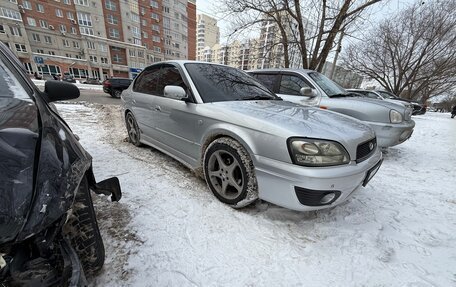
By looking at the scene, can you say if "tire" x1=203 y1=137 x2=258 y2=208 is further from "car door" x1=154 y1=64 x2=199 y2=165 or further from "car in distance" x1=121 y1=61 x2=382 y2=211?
"car door" x1=154 y1=64 x2=199 y2=165

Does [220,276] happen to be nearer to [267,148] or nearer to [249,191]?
[249,191]

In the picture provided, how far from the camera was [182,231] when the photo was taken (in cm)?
181

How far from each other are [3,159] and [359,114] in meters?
4.49

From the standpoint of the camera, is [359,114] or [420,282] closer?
[420,282]

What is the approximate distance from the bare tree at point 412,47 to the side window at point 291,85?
47.2ft

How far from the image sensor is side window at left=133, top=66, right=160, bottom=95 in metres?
3.20

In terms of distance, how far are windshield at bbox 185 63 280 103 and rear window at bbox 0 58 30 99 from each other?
150 cm

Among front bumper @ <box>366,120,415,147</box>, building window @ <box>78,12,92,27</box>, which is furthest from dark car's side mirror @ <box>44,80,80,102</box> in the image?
building window @ <box>78,12,92,27</box>

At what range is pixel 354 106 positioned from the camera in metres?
3.75

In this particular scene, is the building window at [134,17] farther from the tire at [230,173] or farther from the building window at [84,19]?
the tire at [230,173]

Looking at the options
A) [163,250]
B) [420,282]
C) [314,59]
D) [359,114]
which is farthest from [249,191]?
[314,59]

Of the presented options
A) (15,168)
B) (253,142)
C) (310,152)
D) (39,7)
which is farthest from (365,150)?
(39,7)

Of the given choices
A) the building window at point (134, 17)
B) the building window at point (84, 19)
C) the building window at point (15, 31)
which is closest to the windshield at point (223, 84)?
the building window at point (15, 31)

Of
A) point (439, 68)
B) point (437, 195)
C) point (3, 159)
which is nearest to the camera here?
point (3, 159)
